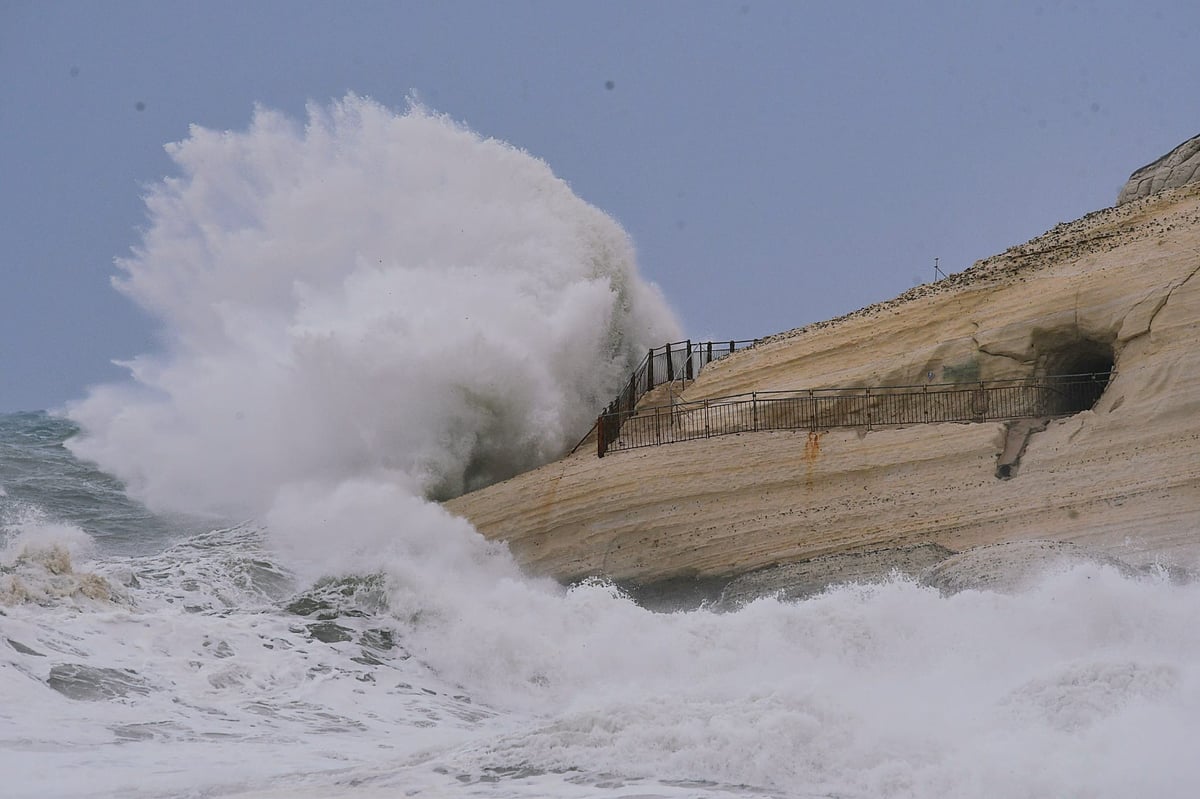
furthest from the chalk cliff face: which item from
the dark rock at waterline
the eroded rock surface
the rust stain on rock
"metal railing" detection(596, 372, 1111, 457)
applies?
the dark rock at waterline

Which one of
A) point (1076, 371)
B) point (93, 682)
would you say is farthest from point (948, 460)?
point (93, 682)

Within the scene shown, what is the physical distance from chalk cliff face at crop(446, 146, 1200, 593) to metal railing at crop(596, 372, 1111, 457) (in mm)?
263

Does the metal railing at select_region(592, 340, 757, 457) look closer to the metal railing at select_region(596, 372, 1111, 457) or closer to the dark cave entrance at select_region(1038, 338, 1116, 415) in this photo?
the metal railing at select_region(596, 372, 1111, 457)

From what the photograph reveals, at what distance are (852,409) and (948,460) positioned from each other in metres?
1.90

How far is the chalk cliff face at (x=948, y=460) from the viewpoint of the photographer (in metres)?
15.4

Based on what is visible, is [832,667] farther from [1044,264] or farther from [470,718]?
[1044,264]

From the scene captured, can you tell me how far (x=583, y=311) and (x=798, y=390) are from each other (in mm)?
7801

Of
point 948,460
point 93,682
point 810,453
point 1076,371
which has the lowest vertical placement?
point 93,682

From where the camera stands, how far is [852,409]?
18.2 m

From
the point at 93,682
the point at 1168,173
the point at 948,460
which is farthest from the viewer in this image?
the point at 1168,173

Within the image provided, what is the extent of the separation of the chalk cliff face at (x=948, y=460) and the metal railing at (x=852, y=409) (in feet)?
0.86

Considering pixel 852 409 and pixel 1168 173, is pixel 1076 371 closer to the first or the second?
pixel 852 409

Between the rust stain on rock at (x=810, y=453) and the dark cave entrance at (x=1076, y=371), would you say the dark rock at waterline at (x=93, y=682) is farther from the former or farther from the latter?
the dark cave entrance at (x=1076, y=371)

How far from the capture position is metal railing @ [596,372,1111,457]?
17.2 m
